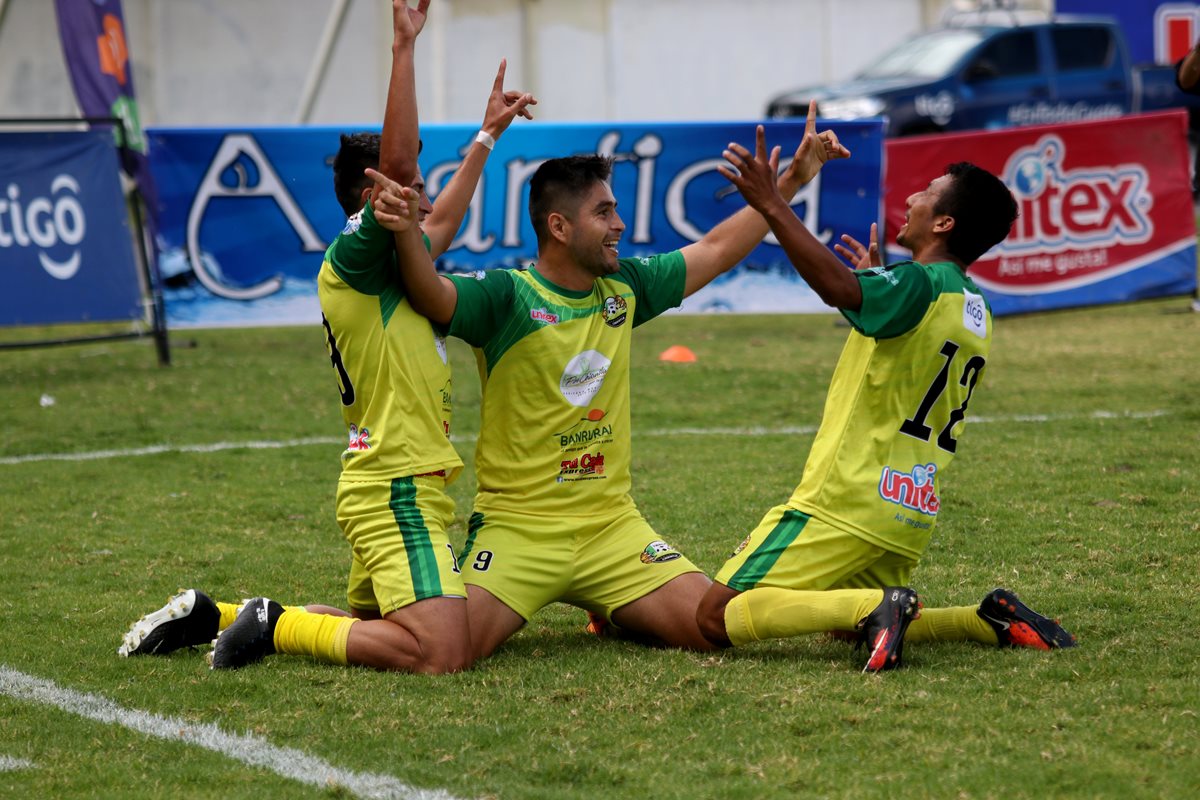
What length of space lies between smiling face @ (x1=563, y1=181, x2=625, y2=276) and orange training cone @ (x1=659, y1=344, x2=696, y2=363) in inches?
261

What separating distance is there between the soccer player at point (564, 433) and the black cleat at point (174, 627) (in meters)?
0.85

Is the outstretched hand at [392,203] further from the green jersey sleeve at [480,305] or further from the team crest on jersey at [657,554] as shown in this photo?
the team crest on jersey at [657,554]

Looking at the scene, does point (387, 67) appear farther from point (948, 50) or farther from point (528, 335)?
point (528, 335)

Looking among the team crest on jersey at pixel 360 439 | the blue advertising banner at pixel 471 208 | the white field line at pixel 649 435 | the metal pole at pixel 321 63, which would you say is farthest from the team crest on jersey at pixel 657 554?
the metal pole at pixel 321 63

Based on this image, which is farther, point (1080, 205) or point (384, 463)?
point (1080, 205)

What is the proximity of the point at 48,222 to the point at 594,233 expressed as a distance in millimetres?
7217

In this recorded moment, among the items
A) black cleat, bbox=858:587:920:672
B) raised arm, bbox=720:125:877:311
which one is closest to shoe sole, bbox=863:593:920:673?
black cleat, bbox=858:587:920:672

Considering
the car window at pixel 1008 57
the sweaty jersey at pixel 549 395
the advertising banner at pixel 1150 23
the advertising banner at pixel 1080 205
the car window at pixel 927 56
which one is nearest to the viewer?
the sweaty jersey at pixel 549 395

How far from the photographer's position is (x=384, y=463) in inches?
187

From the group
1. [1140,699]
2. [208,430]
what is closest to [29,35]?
[208,430]

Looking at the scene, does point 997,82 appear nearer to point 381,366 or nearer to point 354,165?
point 354,165

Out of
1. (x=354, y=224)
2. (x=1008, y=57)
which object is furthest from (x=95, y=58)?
(x=1008, y=57)

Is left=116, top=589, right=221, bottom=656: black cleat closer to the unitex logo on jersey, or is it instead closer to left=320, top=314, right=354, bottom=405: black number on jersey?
left=320, top=314, right=354, bottom=405: black number on jersey

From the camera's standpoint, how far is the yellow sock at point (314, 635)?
4668mm
